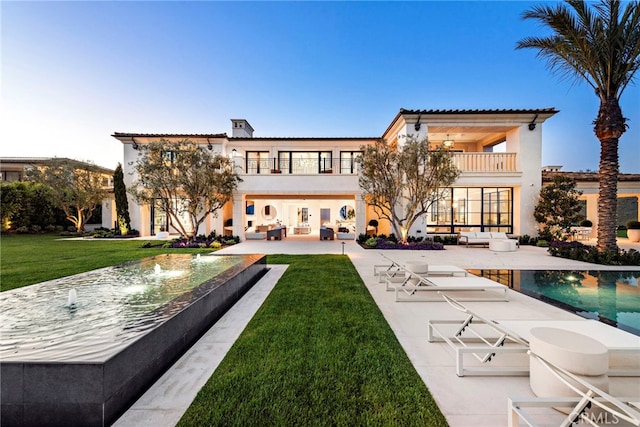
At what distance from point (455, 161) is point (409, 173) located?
496cm

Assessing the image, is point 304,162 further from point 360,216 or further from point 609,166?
point 609,166

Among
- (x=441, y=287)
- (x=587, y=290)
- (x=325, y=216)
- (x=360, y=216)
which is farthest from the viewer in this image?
(x=325, y=216)

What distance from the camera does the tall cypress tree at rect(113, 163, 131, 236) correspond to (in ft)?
64.0

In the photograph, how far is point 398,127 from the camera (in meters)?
17.0

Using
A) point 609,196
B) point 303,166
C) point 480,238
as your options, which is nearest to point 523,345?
point 609,196

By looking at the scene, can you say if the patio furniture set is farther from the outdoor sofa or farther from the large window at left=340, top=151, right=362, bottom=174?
the large window at left=340, top=151, right=362, bottom=174

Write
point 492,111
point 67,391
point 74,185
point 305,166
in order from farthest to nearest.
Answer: point 74,185, point 305,166, point 492,111, point 67,391

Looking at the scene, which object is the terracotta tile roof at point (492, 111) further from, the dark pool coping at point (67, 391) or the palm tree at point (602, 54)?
the dark pool coping at point (67, 391)

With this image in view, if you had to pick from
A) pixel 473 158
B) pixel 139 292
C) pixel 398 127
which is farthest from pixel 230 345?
pixel 473 158

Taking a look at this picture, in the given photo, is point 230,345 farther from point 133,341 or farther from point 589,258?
point 589,258

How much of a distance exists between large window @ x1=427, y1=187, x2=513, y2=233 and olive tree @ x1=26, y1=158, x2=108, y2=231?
85.5 feet

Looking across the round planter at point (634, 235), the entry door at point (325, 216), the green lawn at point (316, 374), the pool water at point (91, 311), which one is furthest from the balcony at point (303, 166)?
the round planter at point (634, 235)

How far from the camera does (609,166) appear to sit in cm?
1034

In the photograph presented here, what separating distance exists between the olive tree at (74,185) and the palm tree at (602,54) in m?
29.3
